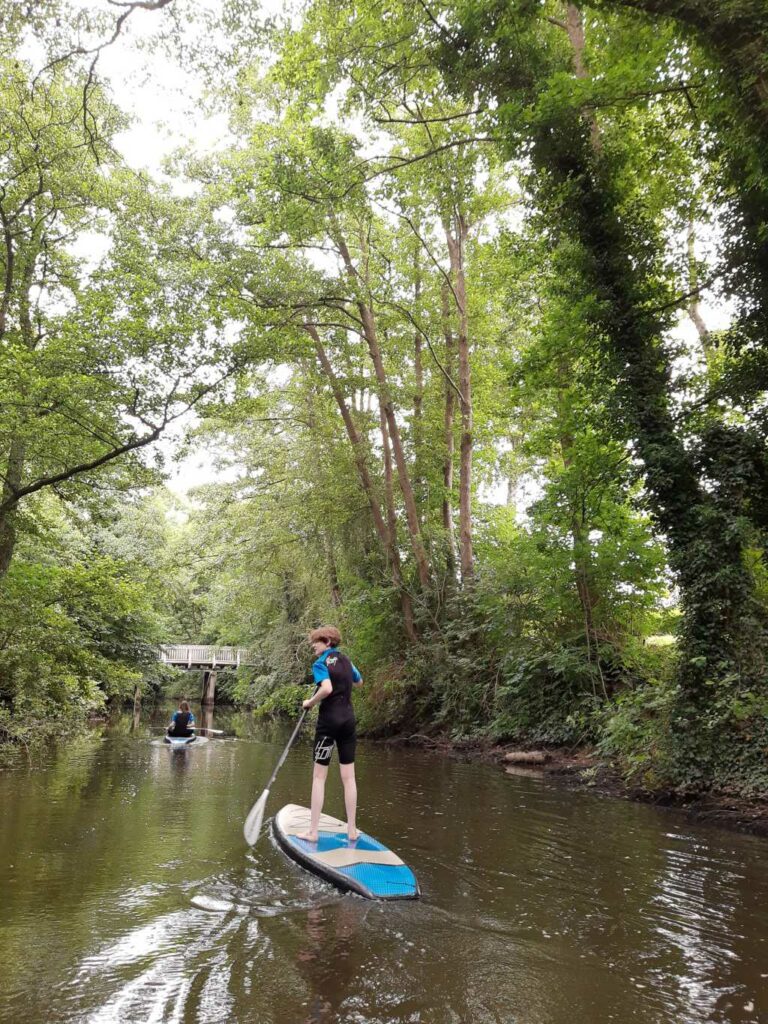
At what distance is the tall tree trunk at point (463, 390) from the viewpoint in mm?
17109

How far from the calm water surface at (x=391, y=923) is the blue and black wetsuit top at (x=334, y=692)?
1.21m

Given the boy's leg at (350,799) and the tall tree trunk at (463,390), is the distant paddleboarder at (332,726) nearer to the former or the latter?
the boy's leg at (350,799)

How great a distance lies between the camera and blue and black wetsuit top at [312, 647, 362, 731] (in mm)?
5703

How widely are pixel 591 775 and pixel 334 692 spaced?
6.66 m

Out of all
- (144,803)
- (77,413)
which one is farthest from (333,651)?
(77,413)

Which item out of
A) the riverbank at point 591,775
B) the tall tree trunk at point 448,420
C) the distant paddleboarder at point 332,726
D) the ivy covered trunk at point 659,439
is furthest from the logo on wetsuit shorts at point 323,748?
the tall tree trunk at point 448,420

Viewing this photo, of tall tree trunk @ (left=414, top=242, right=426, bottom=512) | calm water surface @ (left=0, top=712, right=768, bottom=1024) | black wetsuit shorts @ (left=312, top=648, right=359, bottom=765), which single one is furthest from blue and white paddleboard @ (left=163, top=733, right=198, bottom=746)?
black wetsuit shorts @ (left=312, top=648, right=359, bottom=765)

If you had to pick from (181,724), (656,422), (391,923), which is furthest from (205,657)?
(391,923)

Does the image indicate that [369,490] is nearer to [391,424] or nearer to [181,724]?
[391,424]

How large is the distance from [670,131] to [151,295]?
912cm

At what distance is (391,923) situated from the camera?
13.7 ft

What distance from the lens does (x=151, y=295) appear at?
1176 centimetres

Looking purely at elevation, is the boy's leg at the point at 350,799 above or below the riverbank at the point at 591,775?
above

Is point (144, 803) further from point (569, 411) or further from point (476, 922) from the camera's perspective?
point (569, 411)
